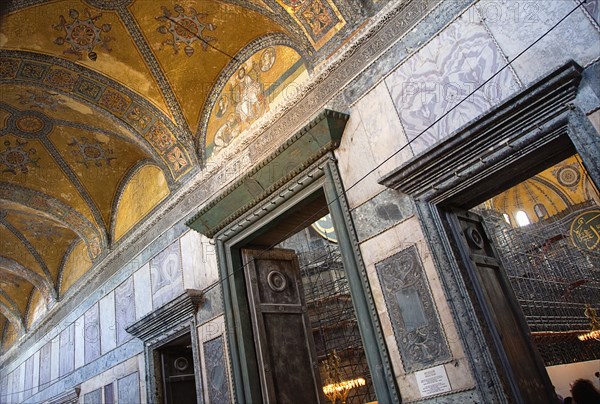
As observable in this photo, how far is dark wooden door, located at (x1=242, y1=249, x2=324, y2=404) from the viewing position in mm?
5617

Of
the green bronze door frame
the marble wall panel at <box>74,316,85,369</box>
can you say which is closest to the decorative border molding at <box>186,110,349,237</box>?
the green bronze door frame

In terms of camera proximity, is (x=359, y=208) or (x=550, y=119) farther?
(x=359, y=208)

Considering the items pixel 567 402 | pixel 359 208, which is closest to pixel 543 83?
pixel 359 208

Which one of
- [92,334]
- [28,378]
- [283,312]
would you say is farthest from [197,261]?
[28,378]

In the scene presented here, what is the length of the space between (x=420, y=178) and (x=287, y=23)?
285 cm

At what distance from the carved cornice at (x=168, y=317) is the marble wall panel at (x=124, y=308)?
67 centimetres

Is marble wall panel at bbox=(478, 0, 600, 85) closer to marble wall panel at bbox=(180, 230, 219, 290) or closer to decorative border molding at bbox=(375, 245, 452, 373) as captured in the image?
decorative border molding at bbox=(375, 245, 452, 373)

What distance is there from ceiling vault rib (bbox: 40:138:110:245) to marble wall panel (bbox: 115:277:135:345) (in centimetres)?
137

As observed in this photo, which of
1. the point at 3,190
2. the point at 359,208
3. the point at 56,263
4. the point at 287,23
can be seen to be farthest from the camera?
the point at 56,263

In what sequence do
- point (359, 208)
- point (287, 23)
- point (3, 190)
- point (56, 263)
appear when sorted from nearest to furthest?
point (359, 208) < point (287, 23) < point (3, 190) < point (56, 263)

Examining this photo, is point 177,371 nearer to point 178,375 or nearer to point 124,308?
point 178,375

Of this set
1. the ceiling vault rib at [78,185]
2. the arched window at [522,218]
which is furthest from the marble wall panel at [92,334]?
the arched window at [522,218]

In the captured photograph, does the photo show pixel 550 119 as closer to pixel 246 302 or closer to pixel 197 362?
pixel 246 302

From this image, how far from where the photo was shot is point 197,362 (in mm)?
6262
